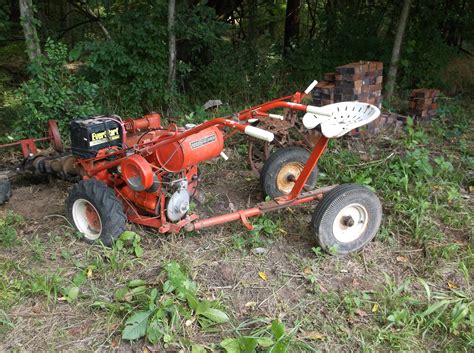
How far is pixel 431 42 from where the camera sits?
7449 millimetres

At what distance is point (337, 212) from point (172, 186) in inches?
50.9

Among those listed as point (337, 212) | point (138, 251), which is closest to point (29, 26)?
point (138, 251)

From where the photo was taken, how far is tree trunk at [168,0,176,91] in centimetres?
557

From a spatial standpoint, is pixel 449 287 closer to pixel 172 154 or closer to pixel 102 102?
pixel 172 154

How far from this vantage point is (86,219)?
3.65 metres

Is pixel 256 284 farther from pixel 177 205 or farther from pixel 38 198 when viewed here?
pixel 38 198

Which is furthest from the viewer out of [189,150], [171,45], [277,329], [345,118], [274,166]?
[171,45]

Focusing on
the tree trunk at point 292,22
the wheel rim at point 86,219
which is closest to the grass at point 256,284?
the wheel rim at point 86,219

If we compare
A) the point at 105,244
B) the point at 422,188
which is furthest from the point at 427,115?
the point at 105,244

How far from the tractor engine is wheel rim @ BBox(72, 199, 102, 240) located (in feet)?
0.86

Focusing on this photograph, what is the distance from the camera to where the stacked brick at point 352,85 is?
213 inches

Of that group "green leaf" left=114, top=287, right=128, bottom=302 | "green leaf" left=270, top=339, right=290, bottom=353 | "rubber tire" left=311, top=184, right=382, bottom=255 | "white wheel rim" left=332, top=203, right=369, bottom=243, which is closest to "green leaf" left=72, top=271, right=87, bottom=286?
"green leaf" left=114, top=287, right=128, bottom=302

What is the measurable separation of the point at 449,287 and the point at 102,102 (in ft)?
15.1

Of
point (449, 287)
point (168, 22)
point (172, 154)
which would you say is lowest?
point (449, 287)
